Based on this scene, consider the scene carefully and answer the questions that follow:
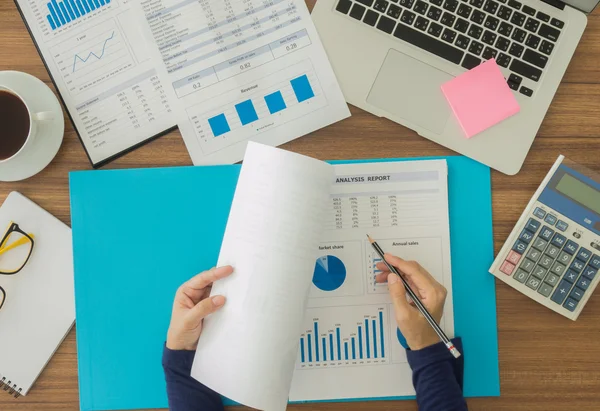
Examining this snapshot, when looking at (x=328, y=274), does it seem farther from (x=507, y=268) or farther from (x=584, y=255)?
(x=584, y=255)

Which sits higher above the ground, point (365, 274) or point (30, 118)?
point (30, 118)

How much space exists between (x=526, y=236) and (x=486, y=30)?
29 centimetres

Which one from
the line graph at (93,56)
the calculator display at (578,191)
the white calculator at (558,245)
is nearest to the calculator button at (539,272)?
the white calculator at (558,245)

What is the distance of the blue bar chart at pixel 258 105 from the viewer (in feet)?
2.32

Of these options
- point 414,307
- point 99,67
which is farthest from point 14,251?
point 414,307

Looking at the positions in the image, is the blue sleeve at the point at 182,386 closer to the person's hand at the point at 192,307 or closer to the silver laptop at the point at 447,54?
the person's hand at the point at 192,307

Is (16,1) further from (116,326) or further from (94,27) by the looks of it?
(116,326)

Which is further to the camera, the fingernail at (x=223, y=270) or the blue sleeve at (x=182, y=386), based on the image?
the blue sleeve at (x=182, y=386)

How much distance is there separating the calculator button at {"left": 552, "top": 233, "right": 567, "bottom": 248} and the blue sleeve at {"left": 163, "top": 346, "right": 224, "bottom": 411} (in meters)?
0.51


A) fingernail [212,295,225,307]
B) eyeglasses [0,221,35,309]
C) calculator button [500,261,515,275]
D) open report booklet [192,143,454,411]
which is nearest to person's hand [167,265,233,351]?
fingernail [212,295,225,307]

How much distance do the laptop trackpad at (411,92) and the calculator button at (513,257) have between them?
0.19 metres

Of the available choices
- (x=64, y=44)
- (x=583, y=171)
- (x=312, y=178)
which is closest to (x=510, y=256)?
(x=583, y=171)

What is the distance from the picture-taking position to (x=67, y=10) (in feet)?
2.30

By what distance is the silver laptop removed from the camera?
69 cm
